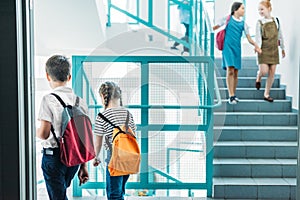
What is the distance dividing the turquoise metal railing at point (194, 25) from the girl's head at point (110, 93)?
300mm

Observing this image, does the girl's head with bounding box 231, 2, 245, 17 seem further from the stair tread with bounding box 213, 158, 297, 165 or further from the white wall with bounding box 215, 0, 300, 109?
the stair tread with bounding box 213, 158, 297, 165

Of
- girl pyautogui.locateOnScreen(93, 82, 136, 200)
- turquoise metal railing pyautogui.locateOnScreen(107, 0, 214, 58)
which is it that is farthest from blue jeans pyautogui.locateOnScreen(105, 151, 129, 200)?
turquoise metal railing pyautogui.locateOnScreen(107, 0, 214, 58)

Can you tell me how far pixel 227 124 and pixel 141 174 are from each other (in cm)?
102

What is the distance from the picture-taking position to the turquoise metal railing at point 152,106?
202 cm

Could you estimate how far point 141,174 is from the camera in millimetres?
2189

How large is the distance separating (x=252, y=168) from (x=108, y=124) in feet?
3.81

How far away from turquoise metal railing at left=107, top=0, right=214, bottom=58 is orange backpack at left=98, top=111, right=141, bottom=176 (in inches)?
18.8

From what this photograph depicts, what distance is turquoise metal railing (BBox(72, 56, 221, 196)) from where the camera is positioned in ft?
6.63

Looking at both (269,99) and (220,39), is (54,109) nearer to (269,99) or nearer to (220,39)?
(220,39)

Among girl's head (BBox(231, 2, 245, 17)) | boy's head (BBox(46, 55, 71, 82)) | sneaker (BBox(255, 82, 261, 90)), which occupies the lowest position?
sneaker (BBox(255, 82, 261, 90))

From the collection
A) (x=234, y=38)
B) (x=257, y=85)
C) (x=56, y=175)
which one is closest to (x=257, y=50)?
(x=234, y=38)

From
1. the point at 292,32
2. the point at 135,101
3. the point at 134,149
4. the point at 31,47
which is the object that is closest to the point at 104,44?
the point at 135,101

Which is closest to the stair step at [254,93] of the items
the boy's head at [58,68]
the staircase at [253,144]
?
the staircase at [253,144]

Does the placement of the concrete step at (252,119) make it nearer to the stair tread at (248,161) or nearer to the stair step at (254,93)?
the stair step at (254,93)
